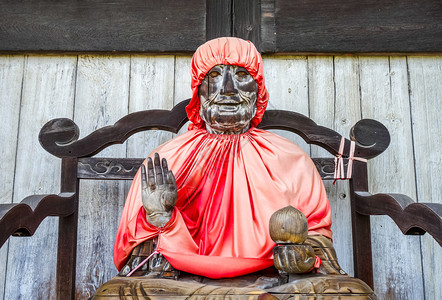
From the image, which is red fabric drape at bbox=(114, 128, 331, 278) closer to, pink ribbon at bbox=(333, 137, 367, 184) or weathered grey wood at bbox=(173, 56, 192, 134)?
pink ribbon at bbox=(333, 137, 367, 184)

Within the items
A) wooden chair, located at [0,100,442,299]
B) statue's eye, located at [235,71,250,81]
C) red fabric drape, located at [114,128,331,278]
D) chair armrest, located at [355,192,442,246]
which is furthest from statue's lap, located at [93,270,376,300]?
statue's eye, located at [235,71,250,81]

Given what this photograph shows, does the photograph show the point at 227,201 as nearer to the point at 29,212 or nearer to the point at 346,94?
the point at 29,212

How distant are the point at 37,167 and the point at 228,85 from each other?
101cm

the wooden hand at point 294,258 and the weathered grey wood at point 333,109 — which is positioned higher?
the weathered grey wood at point 333,109

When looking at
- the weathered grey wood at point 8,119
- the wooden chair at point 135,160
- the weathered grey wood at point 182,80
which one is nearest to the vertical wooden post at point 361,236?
the wooden chair at point 135,160

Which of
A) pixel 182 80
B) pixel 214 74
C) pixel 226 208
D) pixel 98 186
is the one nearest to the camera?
pixel 226 208

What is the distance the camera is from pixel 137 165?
219 centimetres

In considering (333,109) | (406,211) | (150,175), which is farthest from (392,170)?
(150,175)

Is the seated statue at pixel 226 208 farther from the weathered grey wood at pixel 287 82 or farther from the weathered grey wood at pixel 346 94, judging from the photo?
the weathered grey wood at pixel 346 94

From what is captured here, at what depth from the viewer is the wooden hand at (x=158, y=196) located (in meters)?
1.70

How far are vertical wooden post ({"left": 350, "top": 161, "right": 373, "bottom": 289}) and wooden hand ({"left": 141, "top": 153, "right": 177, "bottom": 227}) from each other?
0.79m

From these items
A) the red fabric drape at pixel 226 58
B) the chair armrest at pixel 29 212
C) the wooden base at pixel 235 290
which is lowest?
the wooden base at pixel 235 290

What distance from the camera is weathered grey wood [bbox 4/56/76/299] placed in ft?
7.71

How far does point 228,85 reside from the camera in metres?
1.95
